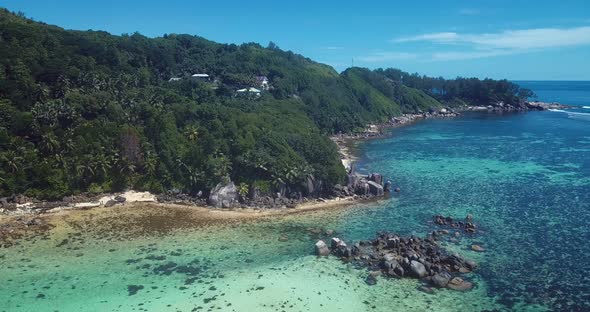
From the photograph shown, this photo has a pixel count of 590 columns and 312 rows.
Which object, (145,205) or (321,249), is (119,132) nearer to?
(145,205)

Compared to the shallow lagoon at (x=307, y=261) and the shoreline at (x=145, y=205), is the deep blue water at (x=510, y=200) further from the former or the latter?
the shoreline at (x=145, y=205)

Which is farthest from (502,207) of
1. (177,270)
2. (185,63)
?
(185,63)

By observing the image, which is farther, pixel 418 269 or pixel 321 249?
pixel 321 249

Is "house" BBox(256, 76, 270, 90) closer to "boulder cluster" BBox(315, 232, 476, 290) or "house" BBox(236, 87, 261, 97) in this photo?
"house" BBox(236, 87, 261, 97)

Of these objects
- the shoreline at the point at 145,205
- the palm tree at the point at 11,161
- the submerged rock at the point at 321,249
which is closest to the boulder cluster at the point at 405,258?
the submerged rock at the point at 321,249

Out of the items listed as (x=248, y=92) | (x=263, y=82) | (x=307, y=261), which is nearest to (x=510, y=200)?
(x=307, y=261)

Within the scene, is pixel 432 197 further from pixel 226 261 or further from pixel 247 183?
pixel 226 261

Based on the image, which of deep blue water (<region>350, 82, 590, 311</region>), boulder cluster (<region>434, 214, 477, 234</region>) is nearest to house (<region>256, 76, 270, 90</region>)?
deep blue water (<region>350, 82, 590, 311</region>)
